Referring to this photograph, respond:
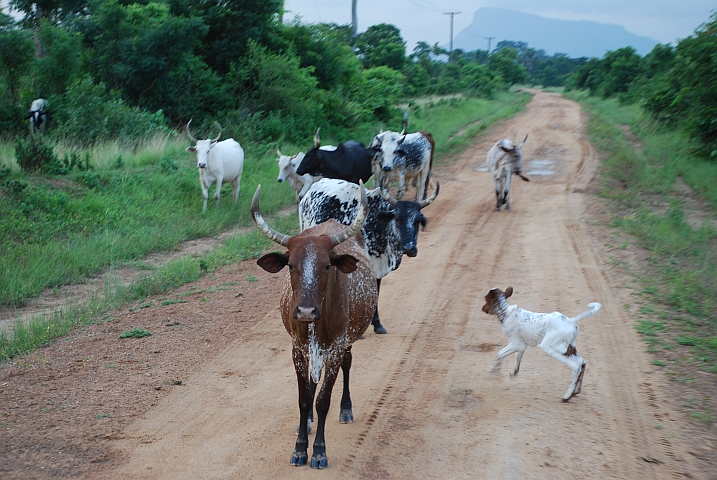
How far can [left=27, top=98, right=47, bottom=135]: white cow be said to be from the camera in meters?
17.0

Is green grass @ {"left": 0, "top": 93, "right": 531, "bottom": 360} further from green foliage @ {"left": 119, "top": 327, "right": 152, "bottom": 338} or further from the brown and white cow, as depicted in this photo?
the brown and white cow

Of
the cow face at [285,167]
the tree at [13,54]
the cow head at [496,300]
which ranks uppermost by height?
the tree at [13,54]

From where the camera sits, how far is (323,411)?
5020 mm

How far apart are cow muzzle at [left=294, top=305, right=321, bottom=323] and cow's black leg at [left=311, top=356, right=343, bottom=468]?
2.44 ft

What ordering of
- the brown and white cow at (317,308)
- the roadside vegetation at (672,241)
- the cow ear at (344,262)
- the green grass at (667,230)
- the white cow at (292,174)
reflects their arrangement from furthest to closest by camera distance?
the white cow at (292,174), the green grass at (667,230), the roadside vegetation at (672,241), the cow ear at (344,262), the brown and white cow at (317,308)

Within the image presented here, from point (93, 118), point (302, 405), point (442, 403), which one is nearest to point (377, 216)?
point (442, 403)

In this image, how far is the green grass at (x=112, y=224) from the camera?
892cm

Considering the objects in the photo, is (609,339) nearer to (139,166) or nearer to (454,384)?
(454,384)

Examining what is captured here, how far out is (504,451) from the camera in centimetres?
512

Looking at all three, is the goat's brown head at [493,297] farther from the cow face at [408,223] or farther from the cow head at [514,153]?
the cow head at [514,153]

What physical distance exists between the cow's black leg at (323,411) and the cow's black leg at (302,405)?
8cm

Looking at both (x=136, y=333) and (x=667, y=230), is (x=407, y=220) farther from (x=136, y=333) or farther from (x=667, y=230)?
(x=667, y=230)

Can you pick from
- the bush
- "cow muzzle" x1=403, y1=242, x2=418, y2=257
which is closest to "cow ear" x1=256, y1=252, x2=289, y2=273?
"cow muzzle" x1=403, y1=242, x2=418, y2=257

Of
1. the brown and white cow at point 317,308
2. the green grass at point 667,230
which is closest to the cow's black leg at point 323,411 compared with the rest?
the brown and white cow at point 317,308
